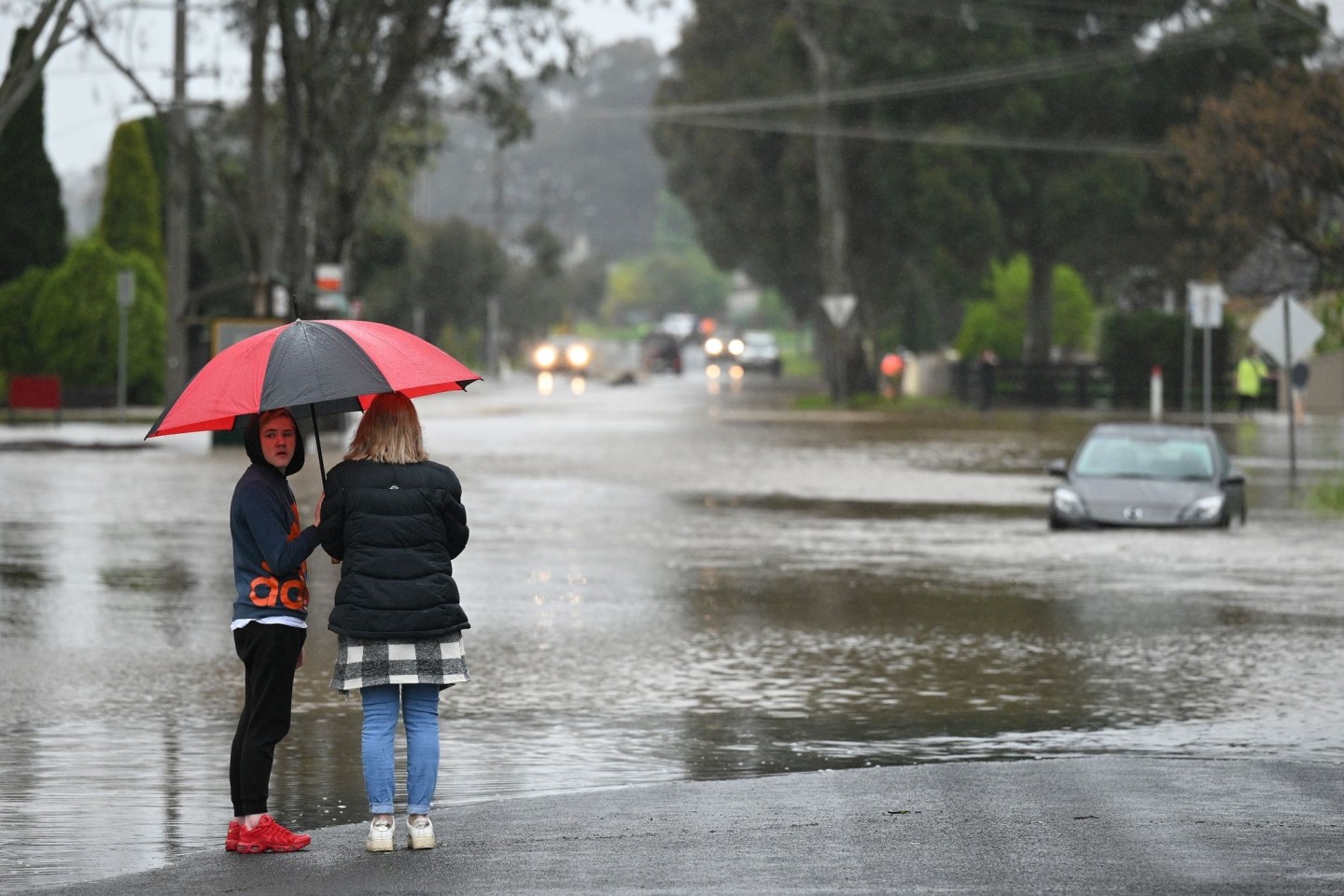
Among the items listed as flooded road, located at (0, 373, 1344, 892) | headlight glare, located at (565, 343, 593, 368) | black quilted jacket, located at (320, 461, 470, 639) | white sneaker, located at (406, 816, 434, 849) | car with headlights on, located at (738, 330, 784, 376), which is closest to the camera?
black quilted jacket, located at (320, 461, 470, 639)

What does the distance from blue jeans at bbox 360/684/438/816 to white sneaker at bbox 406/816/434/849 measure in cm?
3

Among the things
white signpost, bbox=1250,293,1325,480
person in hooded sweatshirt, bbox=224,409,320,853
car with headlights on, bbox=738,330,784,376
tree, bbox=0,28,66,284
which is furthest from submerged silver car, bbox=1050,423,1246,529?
car with headlights on, bbox=738,330,784,376

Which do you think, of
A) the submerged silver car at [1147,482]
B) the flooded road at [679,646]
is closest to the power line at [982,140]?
the flooded road at [679,646]

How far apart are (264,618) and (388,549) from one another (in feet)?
1.66

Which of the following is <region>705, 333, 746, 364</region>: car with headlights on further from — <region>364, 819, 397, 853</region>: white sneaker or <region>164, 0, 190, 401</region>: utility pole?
<region>364, 819, 397, 853</region>: white sneaker

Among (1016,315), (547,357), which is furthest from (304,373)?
(547,357)

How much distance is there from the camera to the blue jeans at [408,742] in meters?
7.71

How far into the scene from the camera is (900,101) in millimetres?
62844

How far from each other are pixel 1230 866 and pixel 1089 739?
310 centimetres

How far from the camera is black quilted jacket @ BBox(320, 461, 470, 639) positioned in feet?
25.0

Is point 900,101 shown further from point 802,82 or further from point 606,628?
point 606,628

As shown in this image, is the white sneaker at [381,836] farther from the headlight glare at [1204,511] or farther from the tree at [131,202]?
the tree at [131,202]

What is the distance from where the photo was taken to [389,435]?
775 centimetres

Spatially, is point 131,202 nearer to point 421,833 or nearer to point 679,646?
point 679,646
